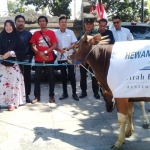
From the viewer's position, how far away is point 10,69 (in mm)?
5988

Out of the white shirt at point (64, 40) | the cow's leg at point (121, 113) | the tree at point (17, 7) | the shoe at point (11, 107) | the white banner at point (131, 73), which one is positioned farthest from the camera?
the tree at point (17, 7)

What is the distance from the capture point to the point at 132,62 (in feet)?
12.7

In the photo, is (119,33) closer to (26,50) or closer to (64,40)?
(64,40)

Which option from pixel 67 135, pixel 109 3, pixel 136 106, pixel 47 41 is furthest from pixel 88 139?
pixel 109 3

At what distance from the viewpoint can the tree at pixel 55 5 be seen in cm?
2219

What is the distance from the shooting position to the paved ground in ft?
14.0

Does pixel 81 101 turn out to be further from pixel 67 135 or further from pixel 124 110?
pixel 124 110

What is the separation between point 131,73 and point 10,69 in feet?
10.3

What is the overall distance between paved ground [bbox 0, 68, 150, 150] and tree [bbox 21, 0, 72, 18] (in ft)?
55.6

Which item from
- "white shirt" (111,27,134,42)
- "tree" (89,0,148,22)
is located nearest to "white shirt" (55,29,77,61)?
"white shirt" (111,27,134,42)

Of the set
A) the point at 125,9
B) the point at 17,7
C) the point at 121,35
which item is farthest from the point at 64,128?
the point at 17,7

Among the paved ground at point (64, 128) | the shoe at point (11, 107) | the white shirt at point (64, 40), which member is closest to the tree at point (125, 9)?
the white shirt at point (64, 40)

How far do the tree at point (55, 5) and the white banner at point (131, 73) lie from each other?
19049 millimetres

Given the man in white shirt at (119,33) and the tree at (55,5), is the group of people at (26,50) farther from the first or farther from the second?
the tree at (55,5)
